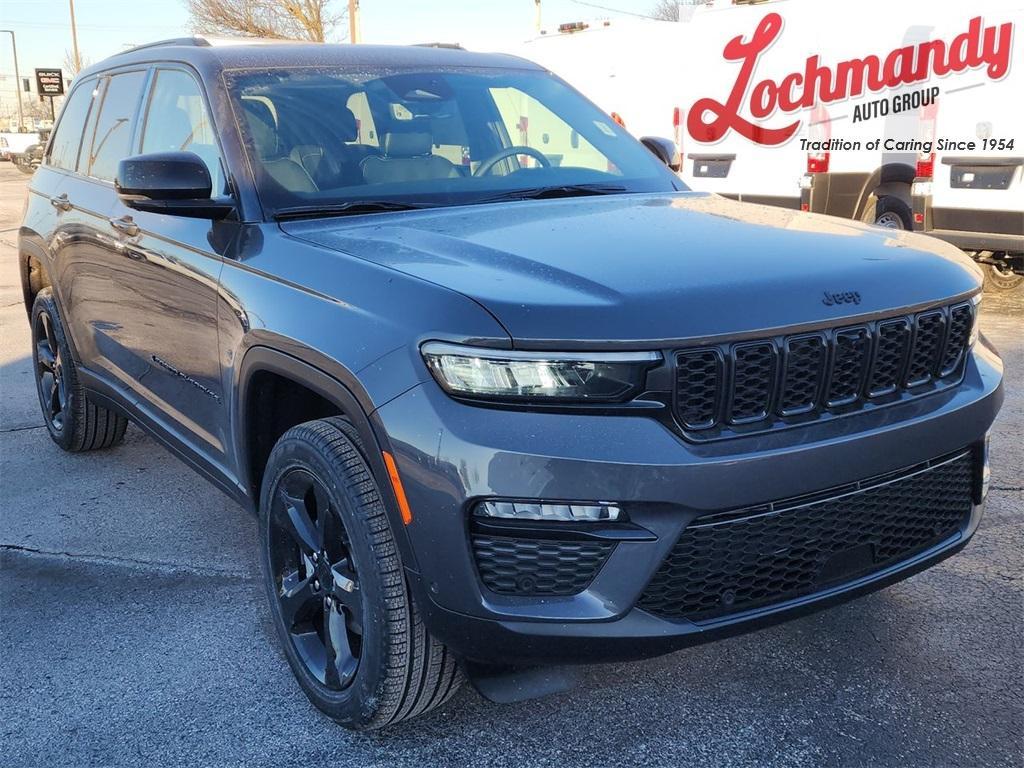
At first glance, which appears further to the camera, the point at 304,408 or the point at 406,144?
the point at 406,144

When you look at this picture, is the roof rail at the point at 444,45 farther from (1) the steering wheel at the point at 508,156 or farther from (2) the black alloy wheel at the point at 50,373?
(2) the black alloy wheel at the point at 50,373

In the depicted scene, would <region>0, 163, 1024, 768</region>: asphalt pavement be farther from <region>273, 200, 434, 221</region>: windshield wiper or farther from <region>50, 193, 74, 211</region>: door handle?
<region>50, 193, 74, 211</region>: door handle

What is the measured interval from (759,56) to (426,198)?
7948mm

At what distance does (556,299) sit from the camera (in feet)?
7.29

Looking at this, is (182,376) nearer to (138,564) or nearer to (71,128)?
(138,564)

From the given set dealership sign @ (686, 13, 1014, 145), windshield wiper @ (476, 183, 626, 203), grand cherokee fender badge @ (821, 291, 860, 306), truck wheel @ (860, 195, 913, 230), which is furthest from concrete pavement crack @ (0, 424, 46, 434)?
dealership sign @ (686, 13, 1014, 145)

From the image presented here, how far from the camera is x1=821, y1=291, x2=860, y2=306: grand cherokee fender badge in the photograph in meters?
2.35

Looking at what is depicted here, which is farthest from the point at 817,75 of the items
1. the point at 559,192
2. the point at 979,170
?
the point at 559,192

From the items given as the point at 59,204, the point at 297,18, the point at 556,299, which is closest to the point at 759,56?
the point at 59,204

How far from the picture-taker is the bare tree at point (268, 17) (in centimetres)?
3369

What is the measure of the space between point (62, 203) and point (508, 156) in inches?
85.9

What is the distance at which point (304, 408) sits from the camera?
9.82 ft

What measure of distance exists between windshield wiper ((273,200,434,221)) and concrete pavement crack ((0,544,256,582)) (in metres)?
1.35

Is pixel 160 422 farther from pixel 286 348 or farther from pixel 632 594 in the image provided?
pixel 632 594
